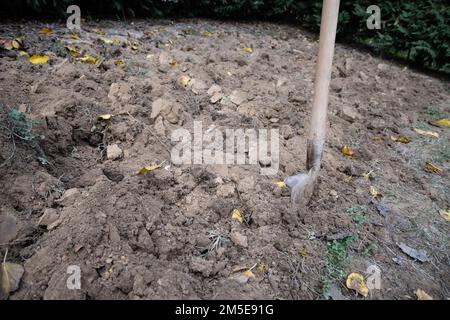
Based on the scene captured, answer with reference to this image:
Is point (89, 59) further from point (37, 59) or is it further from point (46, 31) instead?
point (46, 31)

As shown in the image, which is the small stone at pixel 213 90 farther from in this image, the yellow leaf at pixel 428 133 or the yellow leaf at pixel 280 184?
the yellow leaf at pixel 428 133

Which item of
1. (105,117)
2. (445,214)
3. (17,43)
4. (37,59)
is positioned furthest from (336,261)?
(17,43)

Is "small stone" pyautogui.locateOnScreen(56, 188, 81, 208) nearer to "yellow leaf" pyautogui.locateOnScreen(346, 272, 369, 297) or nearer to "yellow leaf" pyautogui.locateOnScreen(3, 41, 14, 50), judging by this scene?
"yellow leaf" pyautogui.locateOnScreen(346, 272, 369, 297)

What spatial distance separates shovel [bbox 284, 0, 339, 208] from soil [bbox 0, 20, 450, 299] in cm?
9

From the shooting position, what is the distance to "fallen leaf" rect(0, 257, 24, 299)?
5.32 ft

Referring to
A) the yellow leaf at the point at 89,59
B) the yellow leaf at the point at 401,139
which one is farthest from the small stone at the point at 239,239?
the yellow leaf at the point at 89,59

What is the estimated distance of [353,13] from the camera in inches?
221

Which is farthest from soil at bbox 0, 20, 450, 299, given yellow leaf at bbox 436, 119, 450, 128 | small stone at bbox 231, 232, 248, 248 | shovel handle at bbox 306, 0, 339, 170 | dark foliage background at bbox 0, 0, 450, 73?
dark foliage background at bbox 0, 0, 450, 73

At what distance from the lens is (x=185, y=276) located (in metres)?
1.78

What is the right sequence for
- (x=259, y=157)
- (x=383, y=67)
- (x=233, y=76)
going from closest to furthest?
(x=259, y=157)
(x=233, y=76)
(x=383, y=67)

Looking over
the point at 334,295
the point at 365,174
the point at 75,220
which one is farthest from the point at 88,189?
the point at 365,174

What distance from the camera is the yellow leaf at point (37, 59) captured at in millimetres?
3143

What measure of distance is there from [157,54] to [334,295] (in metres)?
3.11

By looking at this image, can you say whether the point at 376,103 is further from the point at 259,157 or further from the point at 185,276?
the point at 185,276
